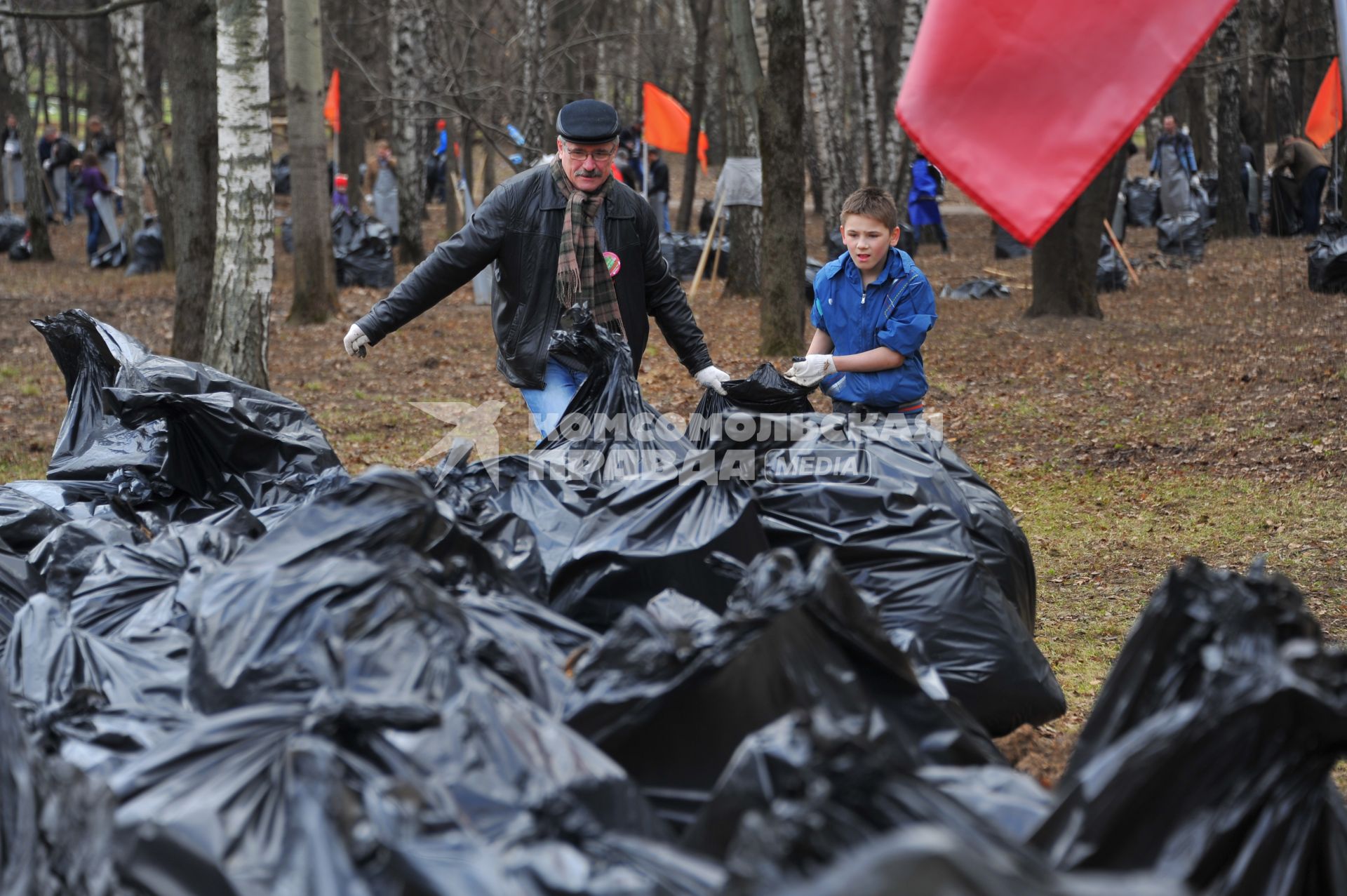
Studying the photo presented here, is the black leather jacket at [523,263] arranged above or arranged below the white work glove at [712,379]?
above

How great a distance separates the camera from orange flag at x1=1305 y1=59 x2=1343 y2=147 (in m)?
18.7

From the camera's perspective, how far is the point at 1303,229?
61.1 feet

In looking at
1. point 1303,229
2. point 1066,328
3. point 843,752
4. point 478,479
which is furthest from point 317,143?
point 1303,229

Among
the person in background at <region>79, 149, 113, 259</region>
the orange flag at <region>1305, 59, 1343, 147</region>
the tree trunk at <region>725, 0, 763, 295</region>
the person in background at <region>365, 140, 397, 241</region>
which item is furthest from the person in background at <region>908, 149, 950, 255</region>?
the person in background at <region>79, 149, 113, 259</region>

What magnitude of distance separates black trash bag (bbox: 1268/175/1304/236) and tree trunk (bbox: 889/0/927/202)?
5235 millimetres

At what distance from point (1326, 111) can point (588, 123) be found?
722 inches

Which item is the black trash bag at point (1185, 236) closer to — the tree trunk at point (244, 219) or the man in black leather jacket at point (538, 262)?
the tree trunk at point (244, 219)

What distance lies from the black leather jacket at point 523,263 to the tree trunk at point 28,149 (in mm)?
15750

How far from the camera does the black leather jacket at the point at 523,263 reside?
4.49 meters

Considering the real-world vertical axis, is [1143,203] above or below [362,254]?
above

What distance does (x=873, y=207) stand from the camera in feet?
14.7

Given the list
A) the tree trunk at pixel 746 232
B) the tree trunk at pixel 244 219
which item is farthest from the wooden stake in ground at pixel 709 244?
the tree trunk at pixel 244 219

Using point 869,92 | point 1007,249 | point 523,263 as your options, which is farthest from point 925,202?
point 523,263

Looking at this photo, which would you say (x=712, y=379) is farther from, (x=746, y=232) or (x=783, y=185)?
(x=746, y=232)
